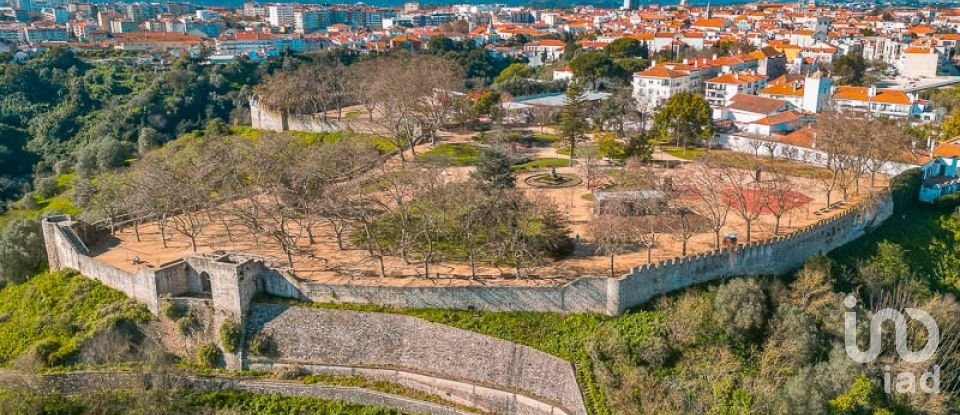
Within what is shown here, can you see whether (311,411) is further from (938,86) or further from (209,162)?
(938,86)

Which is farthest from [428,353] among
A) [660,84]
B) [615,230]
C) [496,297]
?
[660,84]

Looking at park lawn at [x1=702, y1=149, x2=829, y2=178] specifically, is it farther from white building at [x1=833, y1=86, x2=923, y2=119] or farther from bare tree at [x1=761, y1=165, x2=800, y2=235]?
white building at [x1=833, y1=86, x2=923, y2=119]

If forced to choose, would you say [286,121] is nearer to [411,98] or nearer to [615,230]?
[411,98]

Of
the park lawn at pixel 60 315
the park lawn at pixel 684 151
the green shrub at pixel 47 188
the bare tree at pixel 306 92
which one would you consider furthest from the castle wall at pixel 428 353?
the green shrub at pixel 47 188

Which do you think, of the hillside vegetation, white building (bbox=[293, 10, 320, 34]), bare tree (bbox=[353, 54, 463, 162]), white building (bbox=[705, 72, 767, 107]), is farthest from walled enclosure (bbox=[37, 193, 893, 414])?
white building (bbox=[293, 10, 320, 34])

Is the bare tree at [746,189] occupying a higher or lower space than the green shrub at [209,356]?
higher

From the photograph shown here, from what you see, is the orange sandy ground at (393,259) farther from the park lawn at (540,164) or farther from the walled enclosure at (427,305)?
the park lawn at (540,164)

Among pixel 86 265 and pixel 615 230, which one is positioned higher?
pixel 615 230
